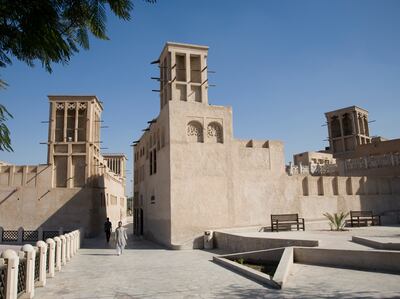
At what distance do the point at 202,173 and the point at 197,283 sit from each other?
959 cm

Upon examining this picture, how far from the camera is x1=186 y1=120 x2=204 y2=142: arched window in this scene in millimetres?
18578

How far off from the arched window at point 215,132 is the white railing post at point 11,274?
13.1 metres

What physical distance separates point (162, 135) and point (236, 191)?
5040 mm

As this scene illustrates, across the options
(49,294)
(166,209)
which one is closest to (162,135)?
(166,209)

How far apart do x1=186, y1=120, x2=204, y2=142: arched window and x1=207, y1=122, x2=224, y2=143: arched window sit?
0.47m

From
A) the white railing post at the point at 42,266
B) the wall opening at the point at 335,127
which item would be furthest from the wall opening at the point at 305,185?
the wall opening at the point at 335,127

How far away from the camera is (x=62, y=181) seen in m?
26.8

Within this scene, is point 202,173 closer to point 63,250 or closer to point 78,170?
point 63,250

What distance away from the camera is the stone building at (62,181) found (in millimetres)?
25844

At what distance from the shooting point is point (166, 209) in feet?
59.0

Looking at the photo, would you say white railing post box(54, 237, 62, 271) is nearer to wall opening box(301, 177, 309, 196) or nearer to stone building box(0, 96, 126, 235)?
stone building box(0, 96, 126, 235)

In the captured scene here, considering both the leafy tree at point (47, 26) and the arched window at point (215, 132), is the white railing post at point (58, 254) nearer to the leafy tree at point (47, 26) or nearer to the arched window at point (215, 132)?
the leafy tree at point (47, 26)

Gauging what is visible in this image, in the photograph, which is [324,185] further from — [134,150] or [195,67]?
[134,150]

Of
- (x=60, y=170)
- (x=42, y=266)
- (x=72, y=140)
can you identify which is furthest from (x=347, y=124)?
(x=42, y=266)
